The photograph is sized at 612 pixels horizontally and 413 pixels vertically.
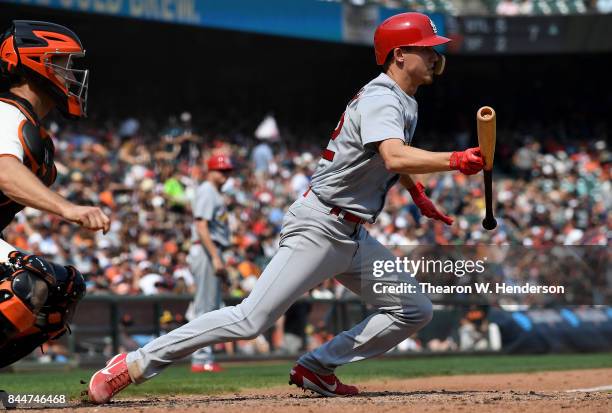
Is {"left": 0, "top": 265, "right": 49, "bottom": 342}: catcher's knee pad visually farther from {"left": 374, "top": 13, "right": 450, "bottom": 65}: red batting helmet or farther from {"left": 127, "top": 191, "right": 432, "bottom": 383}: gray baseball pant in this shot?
{"left": 374, "top": 13, "right": 450, "bottom": 65}: red batting helmet

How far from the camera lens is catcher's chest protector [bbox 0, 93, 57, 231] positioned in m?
4.79

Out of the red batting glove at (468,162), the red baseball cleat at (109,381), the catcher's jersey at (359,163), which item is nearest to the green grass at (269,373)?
the red baseball cleat at (109,381)

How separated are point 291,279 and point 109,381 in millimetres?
Result: 1084

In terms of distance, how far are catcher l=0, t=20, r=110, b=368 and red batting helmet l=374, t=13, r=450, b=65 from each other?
1.58m

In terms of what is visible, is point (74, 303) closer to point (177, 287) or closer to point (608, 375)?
point (608, 375)

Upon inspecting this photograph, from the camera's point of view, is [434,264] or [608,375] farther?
[608,375]

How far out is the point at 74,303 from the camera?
5.10 m

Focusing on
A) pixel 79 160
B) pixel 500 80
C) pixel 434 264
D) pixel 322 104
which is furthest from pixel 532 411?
pixel 500 80

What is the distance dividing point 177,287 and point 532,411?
8.64 m

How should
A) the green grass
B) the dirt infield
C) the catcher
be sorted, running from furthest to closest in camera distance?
the green grass, the dirt infield, the catcher

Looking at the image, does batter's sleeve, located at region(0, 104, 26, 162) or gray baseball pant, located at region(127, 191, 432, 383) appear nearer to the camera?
batter's sleeve, located at region(0, 104, 26, 162)

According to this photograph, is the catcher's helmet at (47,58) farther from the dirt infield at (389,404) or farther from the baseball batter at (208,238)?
the baseball batter at (208,238)

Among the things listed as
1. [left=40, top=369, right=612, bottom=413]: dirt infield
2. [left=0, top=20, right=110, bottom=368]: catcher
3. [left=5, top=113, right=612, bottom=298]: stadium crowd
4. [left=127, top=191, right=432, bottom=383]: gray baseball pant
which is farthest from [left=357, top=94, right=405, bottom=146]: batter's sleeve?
[left=5, top=113, right=612, bottom=298]: stadium crowd

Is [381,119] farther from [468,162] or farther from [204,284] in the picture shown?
[204,284]
